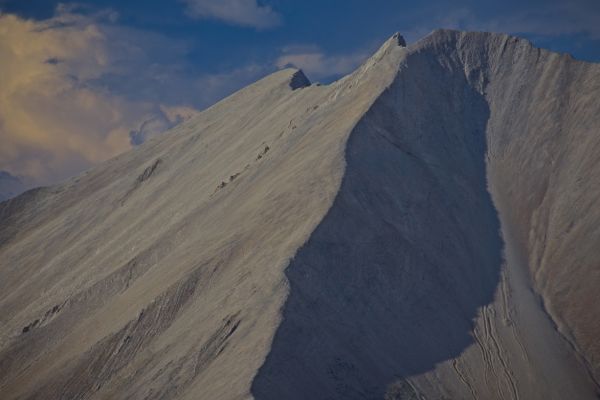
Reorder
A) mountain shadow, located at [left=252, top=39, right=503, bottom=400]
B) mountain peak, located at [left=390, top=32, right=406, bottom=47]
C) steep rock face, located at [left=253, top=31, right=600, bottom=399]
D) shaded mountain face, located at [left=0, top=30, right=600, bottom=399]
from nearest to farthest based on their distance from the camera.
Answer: mountain shadow, located at [left=252, top=39, right=503, bottom=400] → steep rock face, located at [left=253, top=31, right=600, bottom=399] → shaded mountain face, located at [left=0, top=30, right=600, bottom=399] → mountain peak, located at [left=390, top=32, right=406, bottom=47]

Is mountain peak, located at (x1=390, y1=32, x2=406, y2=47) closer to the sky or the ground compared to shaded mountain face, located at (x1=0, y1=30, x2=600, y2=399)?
closer to the sky

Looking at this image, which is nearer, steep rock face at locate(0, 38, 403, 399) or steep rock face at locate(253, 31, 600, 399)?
steep rock face at locate(253, 31, 600, 399)

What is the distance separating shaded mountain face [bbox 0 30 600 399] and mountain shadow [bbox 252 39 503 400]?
0.53 ft

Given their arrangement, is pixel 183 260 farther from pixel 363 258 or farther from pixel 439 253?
pixel 439 253

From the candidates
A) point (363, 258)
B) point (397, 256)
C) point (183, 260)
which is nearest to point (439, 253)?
point (397, 256)

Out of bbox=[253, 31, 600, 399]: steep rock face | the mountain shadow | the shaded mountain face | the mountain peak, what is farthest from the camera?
the mountain peak

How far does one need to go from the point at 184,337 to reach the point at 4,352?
2047cm

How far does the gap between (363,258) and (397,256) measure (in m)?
3.40

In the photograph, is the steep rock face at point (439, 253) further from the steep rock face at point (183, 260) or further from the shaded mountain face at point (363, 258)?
the steep rock face at point (183, 260)

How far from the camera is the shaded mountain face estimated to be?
39844mm

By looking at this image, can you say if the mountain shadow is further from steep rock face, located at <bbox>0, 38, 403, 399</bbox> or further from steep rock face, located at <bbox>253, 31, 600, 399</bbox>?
steep rock face, located at <bbox>0, 38, 403, 399</bbox>

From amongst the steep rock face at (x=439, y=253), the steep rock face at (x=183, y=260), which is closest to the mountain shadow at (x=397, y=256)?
the steep rock face at (x=439, y=253)

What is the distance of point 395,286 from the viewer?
46531mm

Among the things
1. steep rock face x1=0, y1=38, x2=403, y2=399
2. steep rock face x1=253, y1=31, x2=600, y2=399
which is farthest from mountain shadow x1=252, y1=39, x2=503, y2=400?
steep rock face x1=0, y1=38, x2=403, y2=399
